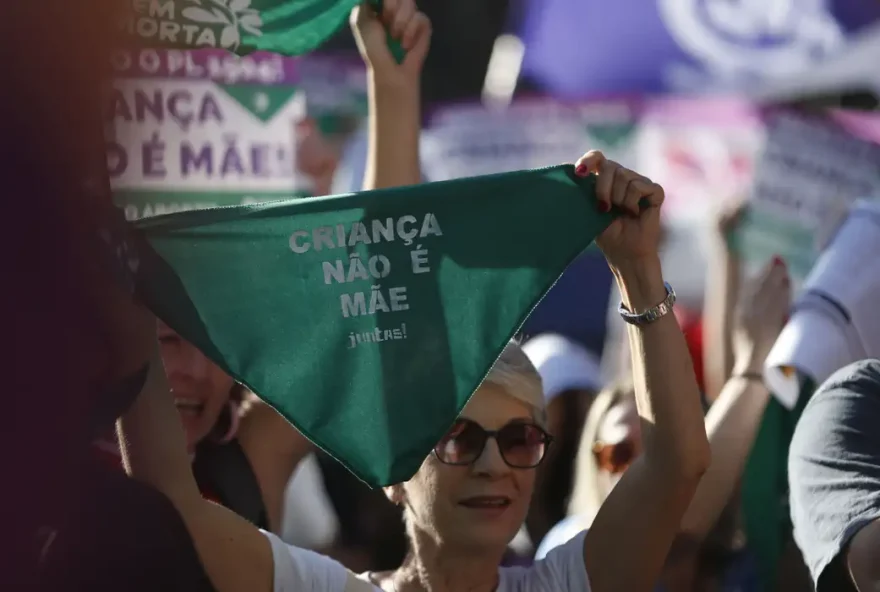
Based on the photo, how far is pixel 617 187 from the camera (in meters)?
2.54

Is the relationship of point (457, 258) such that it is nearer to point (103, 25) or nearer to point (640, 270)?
point (640, 270)

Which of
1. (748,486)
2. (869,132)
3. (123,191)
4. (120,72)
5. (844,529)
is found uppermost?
(120,72)

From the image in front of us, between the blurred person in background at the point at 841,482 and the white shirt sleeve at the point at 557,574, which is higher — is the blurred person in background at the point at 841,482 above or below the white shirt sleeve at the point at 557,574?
above

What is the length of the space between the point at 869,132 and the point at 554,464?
1944 millimetres

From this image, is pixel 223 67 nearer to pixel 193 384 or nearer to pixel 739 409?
pixel 193 384

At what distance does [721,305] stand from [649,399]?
184 centimetres

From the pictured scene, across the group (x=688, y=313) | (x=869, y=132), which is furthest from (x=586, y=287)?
(x=869, y=132)

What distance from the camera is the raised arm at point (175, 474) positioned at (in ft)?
7.63

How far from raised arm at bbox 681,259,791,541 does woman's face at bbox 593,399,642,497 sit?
0.59 feet

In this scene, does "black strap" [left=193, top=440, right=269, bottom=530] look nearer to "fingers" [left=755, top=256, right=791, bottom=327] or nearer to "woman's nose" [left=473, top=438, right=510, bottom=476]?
"woman's nose" [left=473, top=438, right=510, bottom=476]

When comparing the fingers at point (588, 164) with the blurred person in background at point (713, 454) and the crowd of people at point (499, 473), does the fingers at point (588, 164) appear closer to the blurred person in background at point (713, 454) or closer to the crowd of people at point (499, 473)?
the crowd of people at point (499, 473)

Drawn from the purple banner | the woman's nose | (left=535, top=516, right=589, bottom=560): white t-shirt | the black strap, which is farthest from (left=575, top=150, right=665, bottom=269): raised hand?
the purple banner

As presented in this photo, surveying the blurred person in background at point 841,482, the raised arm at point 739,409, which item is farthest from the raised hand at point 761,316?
the blurred person in background at point 841,482

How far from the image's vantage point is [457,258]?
252cm
